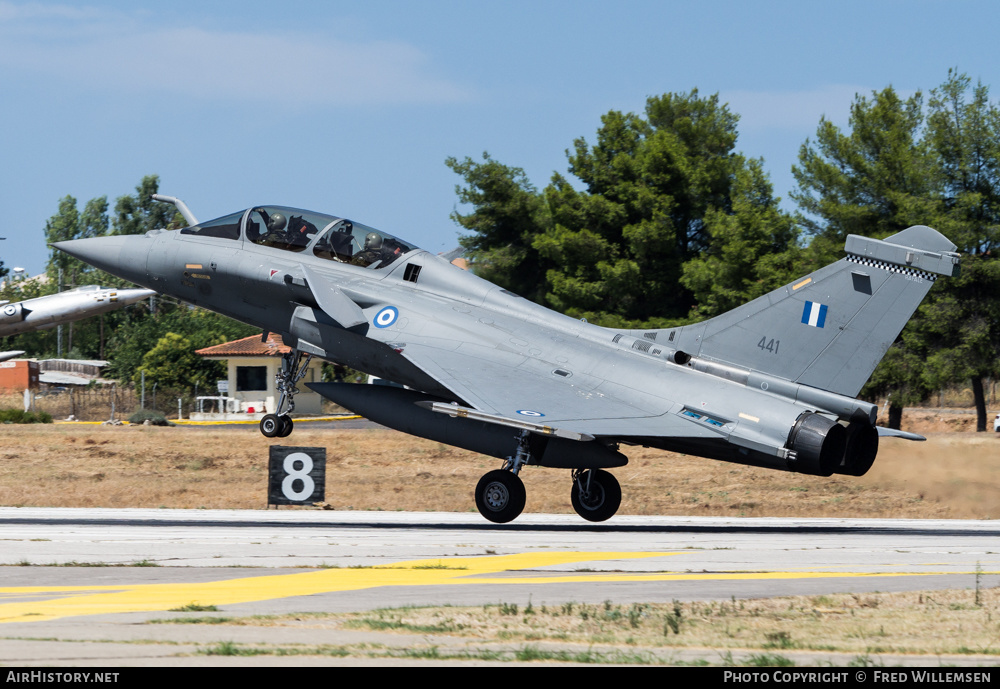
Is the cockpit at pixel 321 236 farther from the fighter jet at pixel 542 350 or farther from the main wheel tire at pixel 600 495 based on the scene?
the main wheel tire at pixel 600 495

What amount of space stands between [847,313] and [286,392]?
372 inches

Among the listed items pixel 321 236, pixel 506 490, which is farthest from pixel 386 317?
pixel 506 490

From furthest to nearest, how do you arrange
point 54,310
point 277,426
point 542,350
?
point 54,310 < point 277,426 < point 542,350

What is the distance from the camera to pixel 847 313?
16.6 meters

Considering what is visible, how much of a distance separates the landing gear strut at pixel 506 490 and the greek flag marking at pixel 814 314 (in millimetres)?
4604

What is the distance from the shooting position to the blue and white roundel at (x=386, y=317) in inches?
731

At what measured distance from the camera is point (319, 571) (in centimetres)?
1184

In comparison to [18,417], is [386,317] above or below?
above

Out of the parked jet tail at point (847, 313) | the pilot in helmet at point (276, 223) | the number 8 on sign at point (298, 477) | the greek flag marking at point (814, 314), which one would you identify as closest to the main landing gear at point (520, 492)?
the parked jet tail at point (847, 313)

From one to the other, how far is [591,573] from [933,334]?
29861 millimetres

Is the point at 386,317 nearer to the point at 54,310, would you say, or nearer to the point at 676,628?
the point at 676,628
